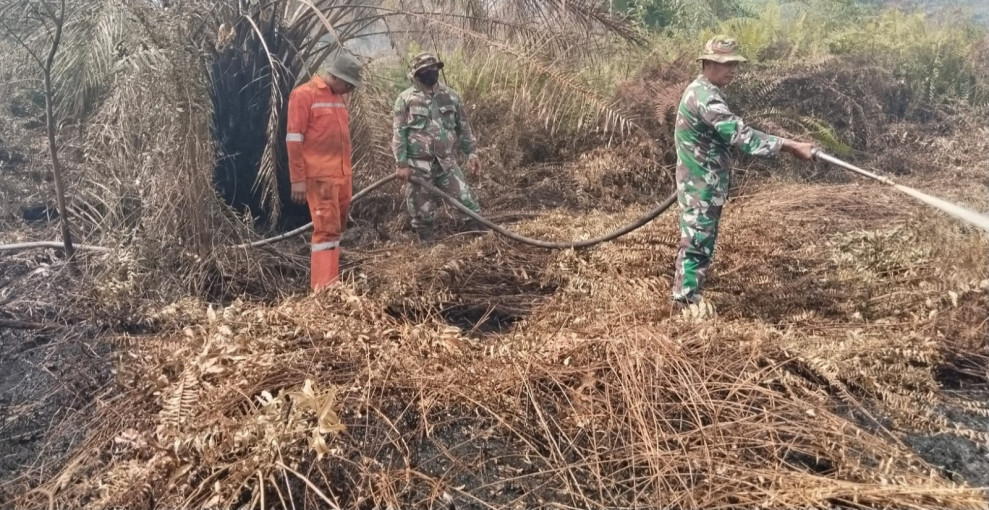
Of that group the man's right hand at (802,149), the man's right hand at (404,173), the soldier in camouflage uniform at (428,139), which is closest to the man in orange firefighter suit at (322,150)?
the man's right hand at (404,173)

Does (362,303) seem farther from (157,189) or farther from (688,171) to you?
(688,171)

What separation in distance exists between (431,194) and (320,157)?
147cm

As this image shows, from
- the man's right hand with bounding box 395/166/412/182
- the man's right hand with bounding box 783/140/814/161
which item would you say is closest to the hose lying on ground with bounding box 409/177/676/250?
the man's right hand with bounding box 395/166/412/182

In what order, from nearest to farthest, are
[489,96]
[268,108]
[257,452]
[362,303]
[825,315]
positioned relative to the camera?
[257,452] < [362,303] < [825,315] < [268,108] < [489,96]

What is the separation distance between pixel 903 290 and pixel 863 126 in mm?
5175

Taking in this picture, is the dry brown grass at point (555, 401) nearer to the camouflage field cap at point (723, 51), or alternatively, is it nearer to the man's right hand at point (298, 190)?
the man's right hand at point (298, 190)

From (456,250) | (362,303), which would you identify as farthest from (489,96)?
(362,303)

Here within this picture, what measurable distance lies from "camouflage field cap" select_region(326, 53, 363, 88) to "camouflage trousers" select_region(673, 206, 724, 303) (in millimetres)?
2270

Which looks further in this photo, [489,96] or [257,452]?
[489,96]

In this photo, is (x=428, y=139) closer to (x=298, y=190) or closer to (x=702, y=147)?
(x=298, y=190)

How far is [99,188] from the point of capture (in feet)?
17.1

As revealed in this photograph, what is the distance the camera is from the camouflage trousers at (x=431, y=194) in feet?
19.2

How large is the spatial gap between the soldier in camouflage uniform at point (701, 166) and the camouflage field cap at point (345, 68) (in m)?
2.06

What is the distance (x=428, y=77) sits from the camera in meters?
5.50
